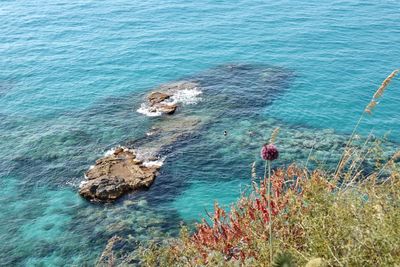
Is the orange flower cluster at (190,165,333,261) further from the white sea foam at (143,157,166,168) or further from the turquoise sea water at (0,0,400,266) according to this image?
the white sea foam at (143,157,166,168)

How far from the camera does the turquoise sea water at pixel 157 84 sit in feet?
96.0

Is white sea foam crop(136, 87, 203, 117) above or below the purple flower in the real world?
below

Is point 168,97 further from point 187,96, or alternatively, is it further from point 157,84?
point 157,84

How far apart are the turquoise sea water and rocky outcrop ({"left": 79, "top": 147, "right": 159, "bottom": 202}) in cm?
84

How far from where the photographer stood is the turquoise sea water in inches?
1152

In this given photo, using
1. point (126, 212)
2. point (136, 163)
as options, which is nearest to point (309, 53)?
point (136, 163)

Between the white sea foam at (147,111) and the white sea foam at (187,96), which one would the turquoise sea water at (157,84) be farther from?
the white sea foam at (187,96)

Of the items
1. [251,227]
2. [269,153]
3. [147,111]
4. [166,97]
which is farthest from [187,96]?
[269,153]

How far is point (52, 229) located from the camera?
28.0 m

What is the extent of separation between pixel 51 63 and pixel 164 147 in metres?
26.0

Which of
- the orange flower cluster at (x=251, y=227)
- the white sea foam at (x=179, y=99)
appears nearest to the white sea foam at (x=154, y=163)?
the white sea foam at (x=179, y=99)

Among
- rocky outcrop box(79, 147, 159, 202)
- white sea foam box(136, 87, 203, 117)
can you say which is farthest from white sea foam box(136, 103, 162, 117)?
rocky outcrop box(79, 147, 159, 202)

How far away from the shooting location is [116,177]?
3167 centimetres

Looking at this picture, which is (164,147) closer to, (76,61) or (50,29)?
(76,61)
